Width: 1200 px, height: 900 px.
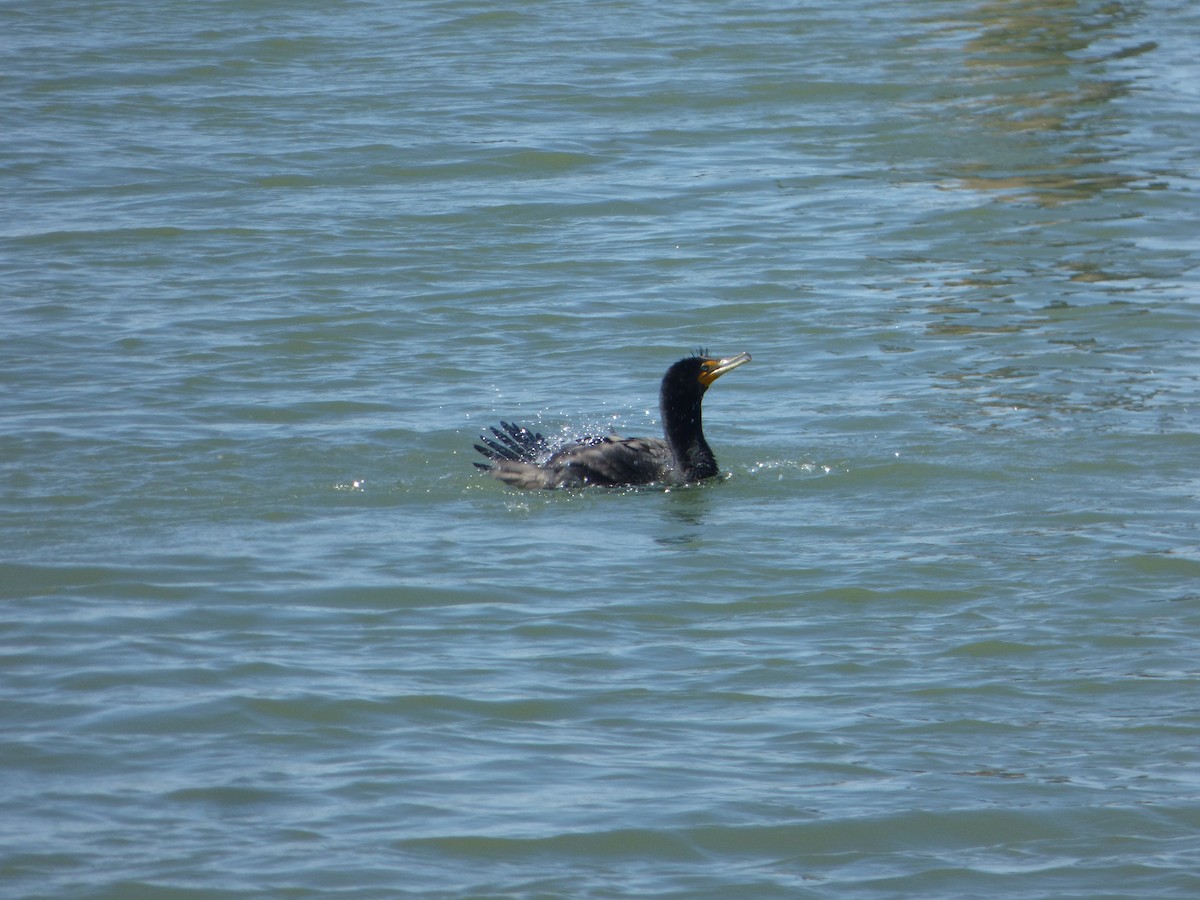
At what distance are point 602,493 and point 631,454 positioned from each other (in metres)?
0.26

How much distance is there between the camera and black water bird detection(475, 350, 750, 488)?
33.3ft

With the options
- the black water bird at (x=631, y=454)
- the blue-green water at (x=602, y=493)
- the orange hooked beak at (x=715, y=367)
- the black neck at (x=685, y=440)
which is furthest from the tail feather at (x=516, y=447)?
the orange hooked beak at (x=715, y=367)

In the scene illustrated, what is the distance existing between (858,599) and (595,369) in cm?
425

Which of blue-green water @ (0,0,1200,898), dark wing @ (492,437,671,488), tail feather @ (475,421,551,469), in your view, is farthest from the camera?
tail feather @ (475,421,551,469)

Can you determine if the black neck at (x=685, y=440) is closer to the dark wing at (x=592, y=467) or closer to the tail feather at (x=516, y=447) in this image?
the dark wing at (x=592, y=467)

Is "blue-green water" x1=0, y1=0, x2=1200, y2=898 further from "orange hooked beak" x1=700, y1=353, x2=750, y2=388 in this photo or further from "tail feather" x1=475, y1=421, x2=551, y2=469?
"orange hooked beak" x1=700, y1=353, x2=750, y2=388

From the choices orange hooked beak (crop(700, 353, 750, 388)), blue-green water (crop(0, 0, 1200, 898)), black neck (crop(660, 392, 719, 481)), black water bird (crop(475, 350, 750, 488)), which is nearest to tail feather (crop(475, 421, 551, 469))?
black water bird (crop(475, 350, 750, 488))

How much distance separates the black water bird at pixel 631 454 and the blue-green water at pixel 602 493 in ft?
0.61

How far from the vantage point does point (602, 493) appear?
402 inches

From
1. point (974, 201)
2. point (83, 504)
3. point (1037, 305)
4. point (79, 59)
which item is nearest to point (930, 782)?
point (83, 504)

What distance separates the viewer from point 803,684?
7363 mm

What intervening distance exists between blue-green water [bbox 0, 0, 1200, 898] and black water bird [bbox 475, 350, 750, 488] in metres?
0.18

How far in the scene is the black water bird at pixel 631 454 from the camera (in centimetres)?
1014

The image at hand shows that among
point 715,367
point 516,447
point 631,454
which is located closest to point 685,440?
point 631,454
